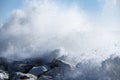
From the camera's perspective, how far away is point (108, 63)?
70.1 ft

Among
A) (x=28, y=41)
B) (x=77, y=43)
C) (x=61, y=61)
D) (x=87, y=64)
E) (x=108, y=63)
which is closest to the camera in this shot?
(x=108, y=63)

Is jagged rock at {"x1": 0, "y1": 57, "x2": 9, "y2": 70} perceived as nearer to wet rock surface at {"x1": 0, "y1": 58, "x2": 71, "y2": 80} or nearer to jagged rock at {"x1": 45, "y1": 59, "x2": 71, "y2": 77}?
wet rock surface at {"x1": 0, "y1": 58, "x2": 71, "y2": 80}

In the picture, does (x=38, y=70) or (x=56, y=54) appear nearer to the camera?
(x=38, y=70)

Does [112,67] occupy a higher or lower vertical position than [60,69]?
lower

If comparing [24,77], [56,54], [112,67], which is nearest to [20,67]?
[24,77]

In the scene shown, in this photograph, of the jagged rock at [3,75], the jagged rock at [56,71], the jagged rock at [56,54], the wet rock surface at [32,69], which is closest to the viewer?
the wet rock surface at [32,69]

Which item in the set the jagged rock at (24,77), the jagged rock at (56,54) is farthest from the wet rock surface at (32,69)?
the jagged rock at (56,54)

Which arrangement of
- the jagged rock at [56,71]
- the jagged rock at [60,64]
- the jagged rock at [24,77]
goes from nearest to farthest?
the jagged rock at [24,77] → the jagged rock at [56,71] → the jagged rock at [60,64]

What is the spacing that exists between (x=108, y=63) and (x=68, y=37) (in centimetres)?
1368

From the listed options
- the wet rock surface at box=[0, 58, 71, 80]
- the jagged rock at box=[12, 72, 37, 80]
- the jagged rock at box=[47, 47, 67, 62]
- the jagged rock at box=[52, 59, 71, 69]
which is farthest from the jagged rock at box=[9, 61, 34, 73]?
the jagged rock at box=[12, 72, 37, 80]

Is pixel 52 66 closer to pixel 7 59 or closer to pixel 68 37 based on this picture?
pixel 7 59

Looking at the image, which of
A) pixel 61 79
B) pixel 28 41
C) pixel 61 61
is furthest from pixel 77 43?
pixel 61 79

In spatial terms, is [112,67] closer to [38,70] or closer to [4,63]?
[38,70]

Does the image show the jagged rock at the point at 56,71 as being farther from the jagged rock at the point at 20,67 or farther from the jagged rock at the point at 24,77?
the jagged rock at the point at 20,67
